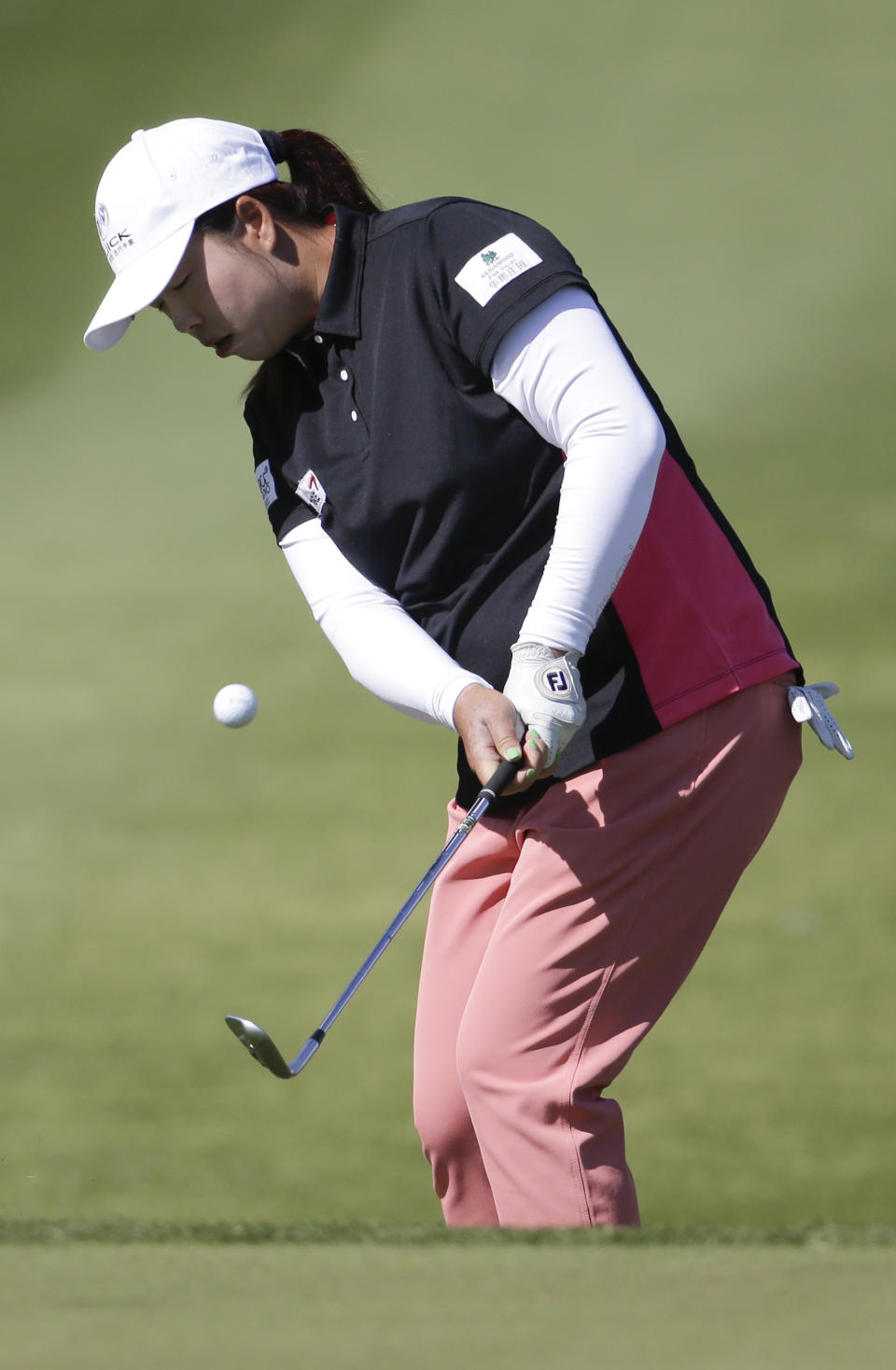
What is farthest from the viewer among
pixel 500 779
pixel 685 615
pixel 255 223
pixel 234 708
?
pixel 234 708

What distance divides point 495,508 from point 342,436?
187 millimetres

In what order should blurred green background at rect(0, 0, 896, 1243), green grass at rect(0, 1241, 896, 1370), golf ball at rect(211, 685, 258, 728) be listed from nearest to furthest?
1. green grass at rect(0, 1241, 896, 1370)
2. golf ball at rect(211, 685, 258, 728)
3. blurred green background at rect(0, 0, 896, 1243)

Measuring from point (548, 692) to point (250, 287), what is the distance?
1.66ft

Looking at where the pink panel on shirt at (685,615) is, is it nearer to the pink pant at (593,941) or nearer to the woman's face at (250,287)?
the pink pant at (593,941)

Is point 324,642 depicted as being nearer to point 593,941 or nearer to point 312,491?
point 312,491

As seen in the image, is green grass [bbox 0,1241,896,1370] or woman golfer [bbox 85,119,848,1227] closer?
green grass [bbox 0,1241,896,1370]

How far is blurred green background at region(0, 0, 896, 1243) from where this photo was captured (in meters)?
3.12

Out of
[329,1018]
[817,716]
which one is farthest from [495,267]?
[329,1018]

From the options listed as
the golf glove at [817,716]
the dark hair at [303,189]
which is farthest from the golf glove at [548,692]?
the dark hair at [303,189]

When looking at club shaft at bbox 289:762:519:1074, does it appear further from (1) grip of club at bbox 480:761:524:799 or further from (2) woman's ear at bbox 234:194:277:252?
(2) woman's ear at bbox 234:194:277:252

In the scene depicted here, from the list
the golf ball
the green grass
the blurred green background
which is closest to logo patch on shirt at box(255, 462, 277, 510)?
the golf ball

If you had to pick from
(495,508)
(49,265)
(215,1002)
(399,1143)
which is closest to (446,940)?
(495,508)

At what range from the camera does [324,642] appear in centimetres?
518

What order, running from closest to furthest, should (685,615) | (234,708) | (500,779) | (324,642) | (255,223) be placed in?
1. (500,779)
2. (685,615)
3. (255,223)
4. (234,708)
5. (324,642)
